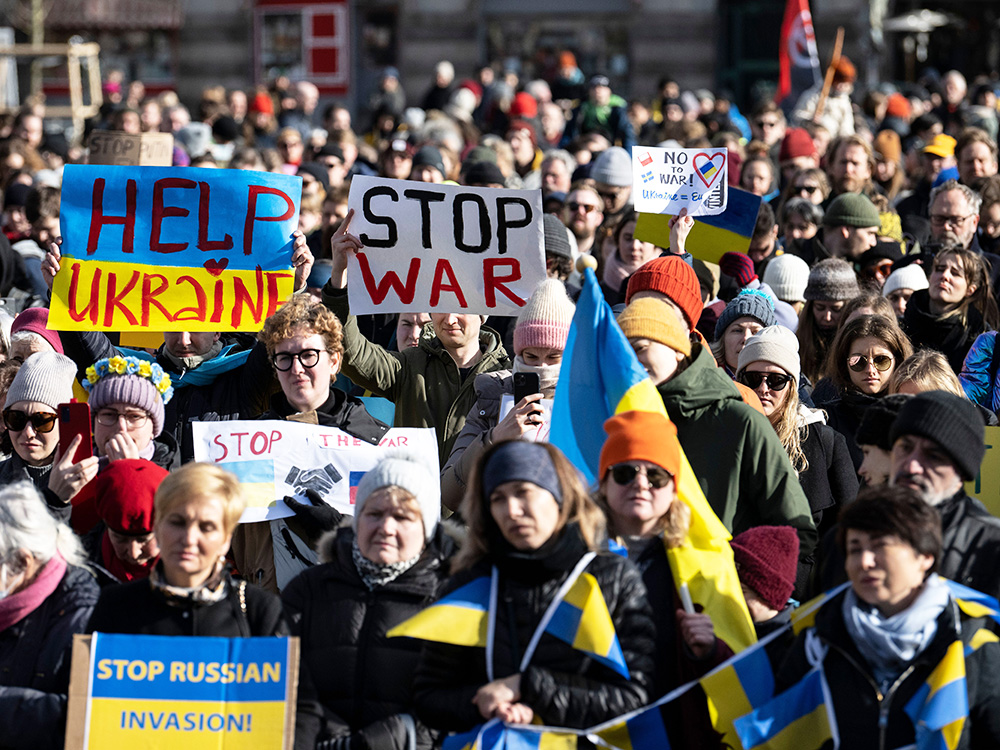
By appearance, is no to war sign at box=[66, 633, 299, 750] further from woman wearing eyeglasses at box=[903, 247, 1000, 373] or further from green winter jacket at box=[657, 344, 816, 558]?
woman wearing eyeglasses at box=[903, 247, 1000, 373]

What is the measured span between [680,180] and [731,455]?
11.3 ft

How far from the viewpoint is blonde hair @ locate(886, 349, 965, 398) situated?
15.3 feet

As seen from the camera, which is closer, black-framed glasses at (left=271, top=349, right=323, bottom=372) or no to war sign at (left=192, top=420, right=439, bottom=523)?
no to war sign at (left=192, top=420, right=439, bottom=523)

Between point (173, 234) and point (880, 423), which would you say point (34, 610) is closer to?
point (880, 423)

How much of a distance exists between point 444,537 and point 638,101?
12.1 metres

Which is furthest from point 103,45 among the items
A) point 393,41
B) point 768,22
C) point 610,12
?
point 768,22

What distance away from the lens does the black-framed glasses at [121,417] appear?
191 inches

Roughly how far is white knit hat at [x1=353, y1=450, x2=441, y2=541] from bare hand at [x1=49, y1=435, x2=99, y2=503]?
3.45 feet

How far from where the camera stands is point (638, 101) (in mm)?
15570

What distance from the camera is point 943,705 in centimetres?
331

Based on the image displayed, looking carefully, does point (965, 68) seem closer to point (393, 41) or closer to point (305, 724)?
point (393, 41)

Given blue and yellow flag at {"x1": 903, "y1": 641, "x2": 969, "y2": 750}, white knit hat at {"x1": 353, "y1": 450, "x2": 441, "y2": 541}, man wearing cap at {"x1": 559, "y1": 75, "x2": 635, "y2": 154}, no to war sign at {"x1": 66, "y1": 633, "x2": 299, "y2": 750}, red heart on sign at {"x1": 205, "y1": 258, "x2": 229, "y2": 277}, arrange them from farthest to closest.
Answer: man wearing cap at {"x1": 559, "y1": 75, "x2": 635, "y2": 154} < red heart on sign at {"x1": 205, "y1": 258, "x2": 229, "y2": 277} < white knit hat at {"x1": 353, "y1": 450, "x2": 441, "y2": 541} < no to war sign at {"x1": 66, "y1": 633, "x2": 299, "y2": 750} < blue and yellow flag at {"x1": 903, "y1": 641, "x2": 969, "y2": 750}

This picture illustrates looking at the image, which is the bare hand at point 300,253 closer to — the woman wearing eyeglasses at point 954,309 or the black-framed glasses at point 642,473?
the black-framed glasses at point 642,473

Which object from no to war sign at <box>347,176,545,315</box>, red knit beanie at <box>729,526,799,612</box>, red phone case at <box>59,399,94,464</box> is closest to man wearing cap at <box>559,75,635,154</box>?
no to war sign at <box>347,176,545,315</box>
